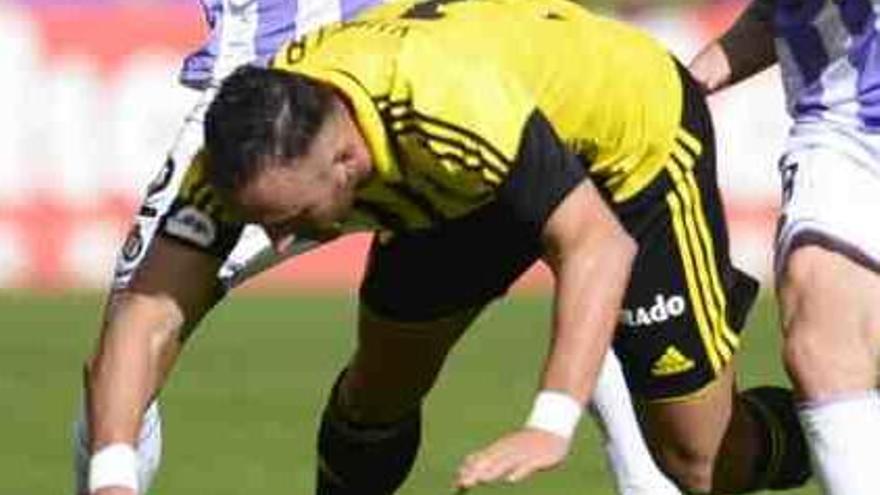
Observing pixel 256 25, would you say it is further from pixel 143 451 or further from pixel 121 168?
pixel 121 168

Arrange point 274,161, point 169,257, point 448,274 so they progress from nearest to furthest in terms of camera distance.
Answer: point 274,161 → point 169,257 → point 448,274

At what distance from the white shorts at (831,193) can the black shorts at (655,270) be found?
211 mm

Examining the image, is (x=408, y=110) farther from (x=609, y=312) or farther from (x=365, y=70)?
(x=609, y=312)

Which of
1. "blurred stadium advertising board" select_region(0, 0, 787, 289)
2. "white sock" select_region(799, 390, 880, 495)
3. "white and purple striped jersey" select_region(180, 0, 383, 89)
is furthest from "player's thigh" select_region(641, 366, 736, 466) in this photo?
"blurred stadium advertising board" select_region(0, 0, 787, 289)

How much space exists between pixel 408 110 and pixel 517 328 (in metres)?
8.91

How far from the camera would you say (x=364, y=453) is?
28.1 ft

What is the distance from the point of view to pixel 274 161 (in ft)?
21.1

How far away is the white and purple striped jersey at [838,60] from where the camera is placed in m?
7.94

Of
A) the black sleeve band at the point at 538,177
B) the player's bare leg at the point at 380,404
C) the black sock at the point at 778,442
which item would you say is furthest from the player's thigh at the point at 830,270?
the black sleeve band at the point at 538,177

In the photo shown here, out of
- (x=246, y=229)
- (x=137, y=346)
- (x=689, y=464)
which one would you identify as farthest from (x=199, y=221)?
(x=689, y=464)

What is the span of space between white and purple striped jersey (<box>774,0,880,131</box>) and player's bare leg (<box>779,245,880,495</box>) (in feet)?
1.54

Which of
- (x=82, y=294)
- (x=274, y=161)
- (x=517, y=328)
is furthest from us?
(x=82, y=294)

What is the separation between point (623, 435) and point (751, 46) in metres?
1.11

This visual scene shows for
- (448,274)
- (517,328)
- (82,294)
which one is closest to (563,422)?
(448,274)
